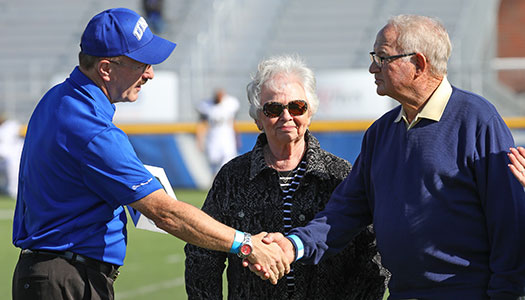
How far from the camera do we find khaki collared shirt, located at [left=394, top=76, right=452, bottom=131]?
3.56 m

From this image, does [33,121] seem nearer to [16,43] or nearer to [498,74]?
[498,74]

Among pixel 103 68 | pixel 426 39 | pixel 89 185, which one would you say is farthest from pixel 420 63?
pixel 89 185

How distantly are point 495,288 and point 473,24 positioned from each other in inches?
777

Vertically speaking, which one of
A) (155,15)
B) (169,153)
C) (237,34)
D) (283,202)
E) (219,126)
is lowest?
(169,153)

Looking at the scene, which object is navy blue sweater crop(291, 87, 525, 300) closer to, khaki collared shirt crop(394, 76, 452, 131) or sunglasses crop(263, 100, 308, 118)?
khaki collared shirt crop(394, 76, 452, 131)

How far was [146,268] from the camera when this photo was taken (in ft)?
31.0

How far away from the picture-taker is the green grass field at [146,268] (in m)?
8.19

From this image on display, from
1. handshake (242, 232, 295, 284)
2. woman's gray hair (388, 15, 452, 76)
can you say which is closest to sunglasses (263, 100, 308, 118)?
handshake (242, 232, 295, 284)

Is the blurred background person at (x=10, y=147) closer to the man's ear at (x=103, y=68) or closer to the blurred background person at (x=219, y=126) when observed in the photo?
the blurred background person at (x=219, y=126)

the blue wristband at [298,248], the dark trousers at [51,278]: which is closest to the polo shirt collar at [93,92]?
the dark trousers at [51,278]

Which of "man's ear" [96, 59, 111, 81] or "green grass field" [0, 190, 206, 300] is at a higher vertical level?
"man's ear" [96, 59, 111, 81]

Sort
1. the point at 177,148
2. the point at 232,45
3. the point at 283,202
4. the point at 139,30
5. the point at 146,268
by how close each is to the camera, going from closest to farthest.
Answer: the point at 139,30, the point at 283,202, the point at 146,268, the point at 177,148, the point at 232,45

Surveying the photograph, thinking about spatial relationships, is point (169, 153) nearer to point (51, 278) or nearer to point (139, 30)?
point (139, 30)

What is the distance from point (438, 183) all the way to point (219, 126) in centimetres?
1367
